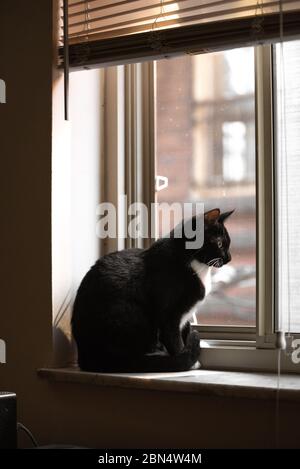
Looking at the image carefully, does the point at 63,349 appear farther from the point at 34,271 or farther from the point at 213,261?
the point at 213,261

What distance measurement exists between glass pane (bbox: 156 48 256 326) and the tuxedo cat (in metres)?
0.10

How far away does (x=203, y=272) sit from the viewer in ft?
5.65

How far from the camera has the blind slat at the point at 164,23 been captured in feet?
5.05

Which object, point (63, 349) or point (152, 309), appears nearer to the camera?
point (152, 309)

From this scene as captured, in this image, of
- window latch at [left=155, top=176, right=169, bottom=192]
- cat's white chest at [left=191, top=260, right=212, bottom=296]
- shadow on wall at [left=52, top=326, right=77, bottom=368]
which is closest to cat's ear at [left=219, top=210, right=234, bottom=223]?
cat's white chest at [left=191, top=260, right=212, bottom=296]

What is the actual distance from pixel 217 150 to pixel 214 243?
30cm

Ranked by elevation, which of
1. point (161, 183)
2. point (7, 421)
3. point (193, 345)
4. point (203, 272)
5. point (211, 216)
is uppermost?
point (161, 183)

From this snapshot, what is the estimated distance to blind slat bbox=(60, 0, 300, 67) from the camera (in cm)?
154

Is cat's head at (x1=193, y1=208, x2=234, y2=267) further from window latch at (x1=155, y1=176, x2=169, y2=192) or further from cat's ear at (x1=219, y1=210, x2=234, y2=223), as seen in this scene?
window latch at (x1=155, y1=176, x2=169, y2=192)

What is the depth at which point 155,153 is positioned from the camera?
1.97m

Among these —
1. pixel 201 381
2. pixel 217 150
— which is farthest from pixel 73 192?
pixel 201 381

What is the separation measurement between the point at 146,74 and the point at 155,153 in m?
0.23

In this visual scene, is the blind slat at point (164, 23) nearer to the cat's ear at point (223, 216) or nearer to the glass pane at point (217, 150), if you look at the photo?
the glass pane at point (217, 150)

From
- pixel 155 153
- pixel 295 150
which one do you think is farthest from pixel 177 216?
pixel 295 150
